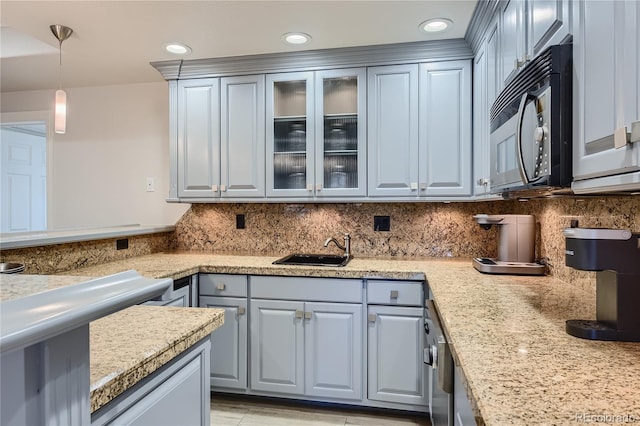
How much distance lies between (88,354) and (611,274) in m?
1.25

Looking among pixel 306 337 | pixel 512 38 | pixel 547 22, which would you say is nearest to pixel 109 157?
pixel 306 337

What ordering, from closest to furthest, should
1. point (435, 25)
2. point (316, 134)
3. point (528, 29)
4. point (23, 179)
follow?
point (528, 29) → point (435, 25) → point (316, 134) → point (23, 179)

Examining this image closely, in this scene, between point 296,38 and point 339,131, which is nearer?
point 296,38

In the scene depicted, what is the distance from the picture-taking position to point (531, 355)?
3.06 ft

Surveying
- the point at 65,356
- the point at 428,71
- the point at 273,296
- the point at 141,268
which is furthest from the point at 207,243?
the point at 65,356

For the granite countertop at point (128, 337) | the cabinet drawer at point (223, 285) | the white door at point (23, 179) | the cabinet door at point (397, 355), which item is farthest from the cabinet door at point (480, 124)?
the white door at point (23, 179)

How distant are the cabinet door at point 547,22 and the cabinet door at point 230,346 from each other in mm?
1999

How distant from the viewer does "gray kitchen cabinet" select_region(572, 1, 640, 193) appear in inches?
30.7

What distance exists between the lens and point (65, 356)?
1.60 ft

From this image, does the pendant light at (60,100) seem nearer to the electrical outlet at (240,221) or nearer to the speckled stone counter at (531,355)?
the electrical outlet at (240,221)

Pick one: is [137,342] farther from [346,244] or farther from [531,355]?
[346,244]

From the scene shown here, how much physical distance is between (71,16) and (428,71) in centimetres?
212

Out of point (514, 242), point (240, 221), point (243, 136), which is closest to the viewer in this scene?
point (514, 242)

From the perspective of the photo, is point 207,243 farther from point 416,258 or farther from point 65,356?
point 65,356
